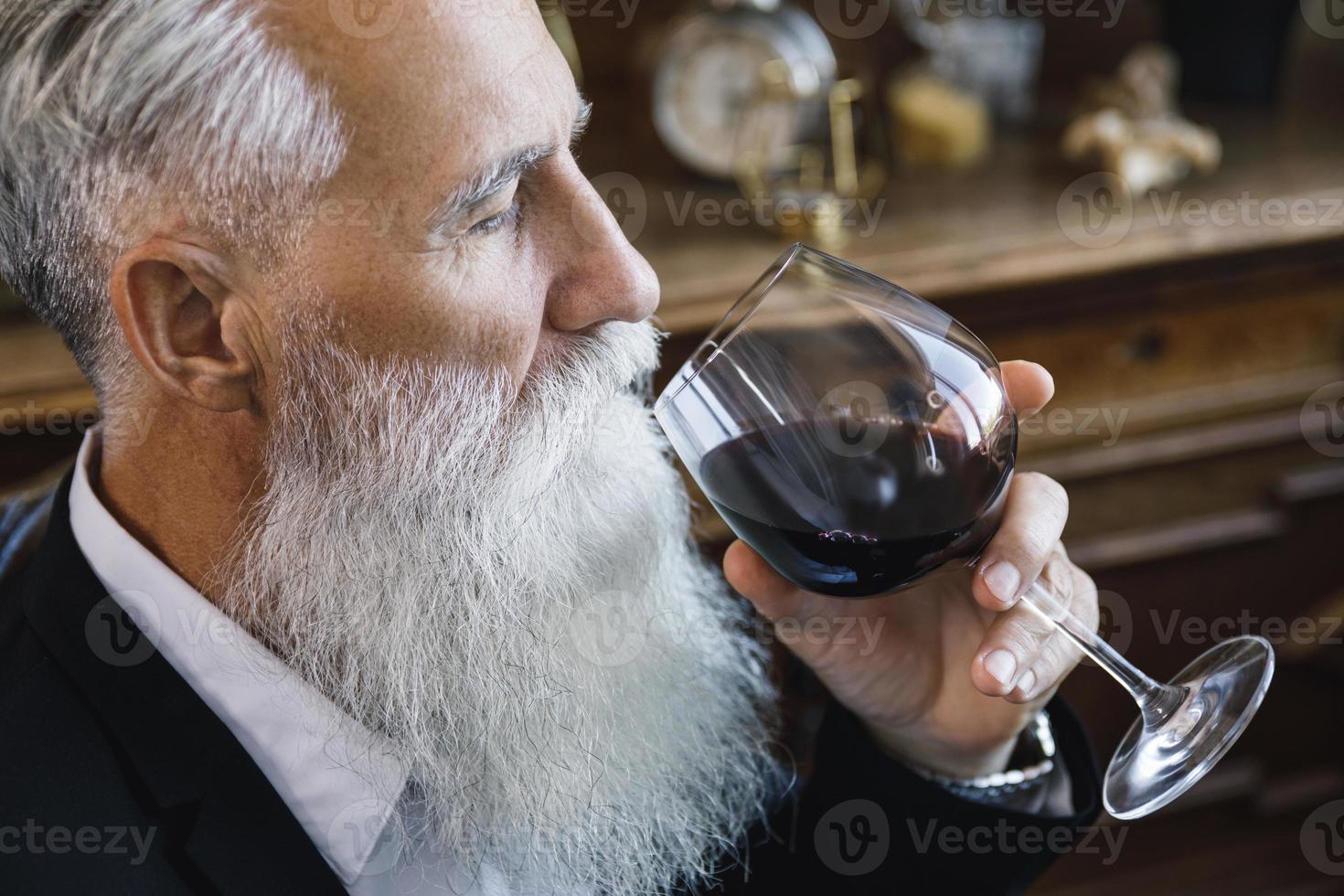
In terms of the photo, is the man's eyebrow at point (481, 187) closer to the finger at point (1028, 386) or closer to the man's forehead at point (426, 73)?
the man's forehead at point (426, 73)

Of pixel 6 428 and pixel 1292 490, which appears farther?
pixel 1292 490

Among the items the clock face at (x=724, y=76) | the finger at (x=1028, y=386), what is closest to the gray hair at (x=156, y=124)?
the finger at (x=1028, y=386)

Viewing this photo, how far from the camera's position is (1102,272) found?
59.1 inches

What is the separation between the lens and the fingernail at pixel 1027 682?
77 centimetres

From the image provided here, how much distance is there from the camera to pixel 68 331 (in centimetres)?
83

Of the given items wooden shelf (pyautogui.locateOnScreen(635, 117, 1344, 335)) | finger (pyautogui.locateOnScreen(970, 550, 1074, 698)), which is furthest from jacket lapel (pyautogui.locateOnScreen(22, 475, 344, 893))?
wooden shelf (pyautogui.locateOnScreen(635, 117, 1344, 335))

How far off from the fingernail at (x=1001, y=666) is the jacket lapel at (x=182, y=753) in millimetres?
430

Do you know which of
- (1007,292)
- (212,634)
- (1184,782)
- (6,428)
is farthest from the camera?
(1007,292)

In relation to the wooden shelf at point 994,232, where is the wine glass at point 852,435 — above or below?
above

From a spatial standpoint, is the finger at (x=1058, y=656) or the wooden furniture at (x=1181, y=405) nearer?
the finger at (x=1058, y=656)

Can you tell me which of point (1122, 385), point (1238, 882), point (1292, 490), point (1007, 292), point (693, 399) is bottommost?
point (1238, 882)

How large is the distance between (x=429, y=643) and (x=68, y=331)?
316 mm

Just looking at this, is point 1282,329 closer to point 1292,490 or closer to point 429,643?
point 1292,490

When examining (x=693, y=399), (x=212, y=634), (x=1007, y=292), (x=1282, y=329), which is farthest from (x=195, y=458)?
(x=1282, y=329)
